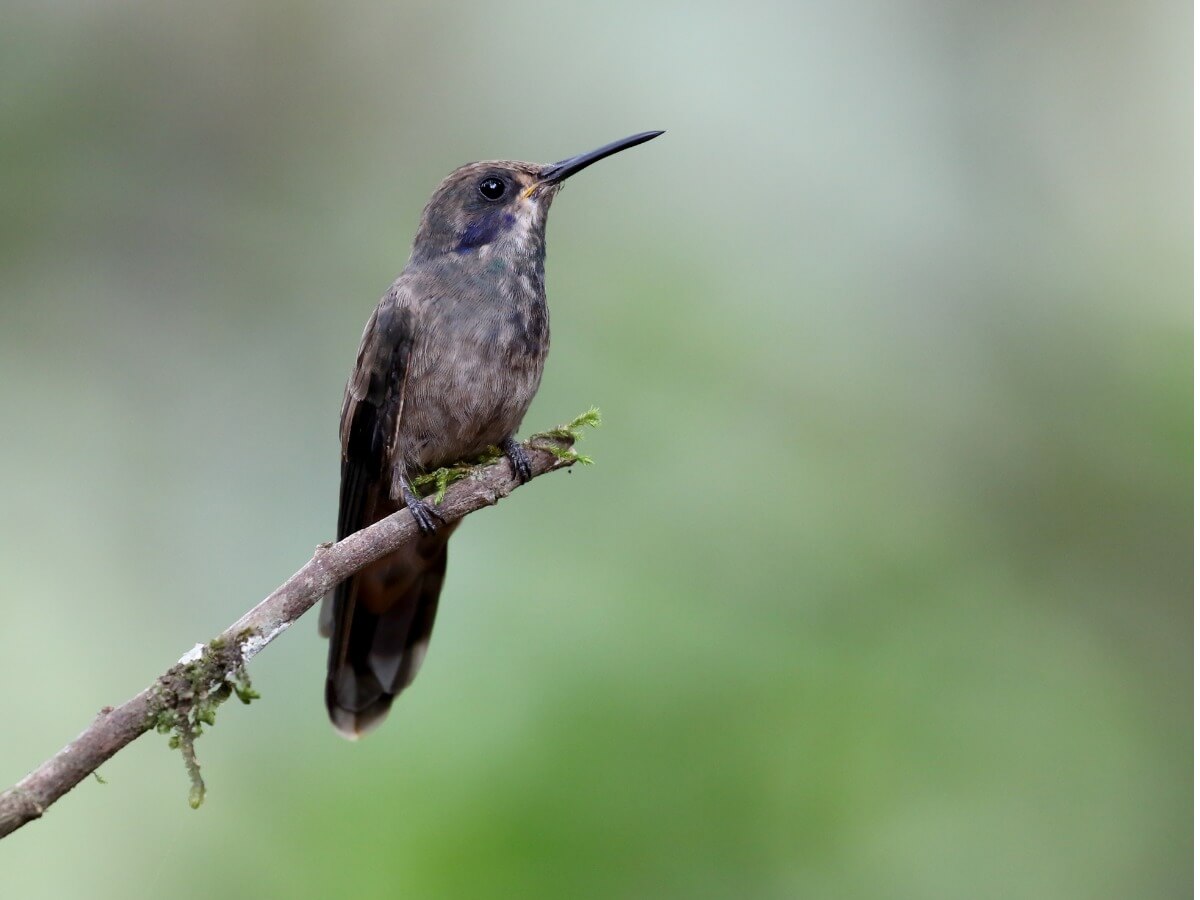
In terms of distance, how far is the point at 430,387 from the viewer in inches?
128

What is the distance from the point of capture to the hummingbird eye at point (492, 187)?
3.58 metres

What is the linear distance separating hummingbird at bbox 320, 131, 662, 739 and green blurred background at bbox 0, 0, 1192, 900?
1.89 feet

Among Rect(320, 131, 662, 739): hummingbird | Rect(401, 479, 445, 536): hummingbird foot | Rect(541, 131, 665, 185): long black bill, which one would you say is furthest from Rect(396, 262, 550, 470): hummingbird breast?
Rect(541, 131, 665, 185): long black bill

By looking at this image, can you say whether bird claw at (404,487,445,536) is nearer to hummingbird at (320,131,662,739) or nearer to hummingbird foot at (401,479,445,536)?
hummingbird foot at (401,479,445,536)

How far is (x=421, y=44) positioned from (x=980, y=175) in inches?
97.0

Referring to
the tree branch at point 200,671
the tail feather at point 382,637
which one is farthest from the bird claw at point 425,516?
the tail feather at point 382,637

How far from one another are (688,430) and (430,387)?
1772 millimetres

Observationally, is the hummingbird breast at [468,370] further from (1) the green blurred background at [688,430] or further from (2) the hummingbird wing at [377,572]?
(1) the green blurred background at [688,430]

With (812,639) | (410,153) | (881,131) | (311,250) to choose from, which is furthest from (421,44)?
(812,639)

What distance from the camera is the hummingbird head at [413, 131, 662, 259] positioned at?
11.5 ft

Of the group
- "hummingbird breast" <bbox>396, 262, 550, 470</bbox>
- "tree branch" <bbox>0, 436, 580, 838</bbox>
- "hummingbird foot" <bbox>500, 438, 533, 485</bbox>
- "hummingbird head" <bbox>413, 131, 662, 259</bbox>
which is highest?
"hummingbird head" <bbox>413, 131, 662, 259</bbox>

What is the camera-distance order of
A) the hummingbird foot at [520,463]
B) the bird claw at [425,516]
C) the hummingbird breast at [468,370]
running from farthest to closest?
the hummingbird breast at [468,370], the hummingbird foot at [520,463], the bird claw at [425,516]

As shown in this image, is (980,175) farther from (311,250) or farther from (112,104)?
(112,104)

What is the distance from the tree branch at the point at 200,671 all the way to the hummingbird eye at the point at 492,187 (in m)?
1.21
